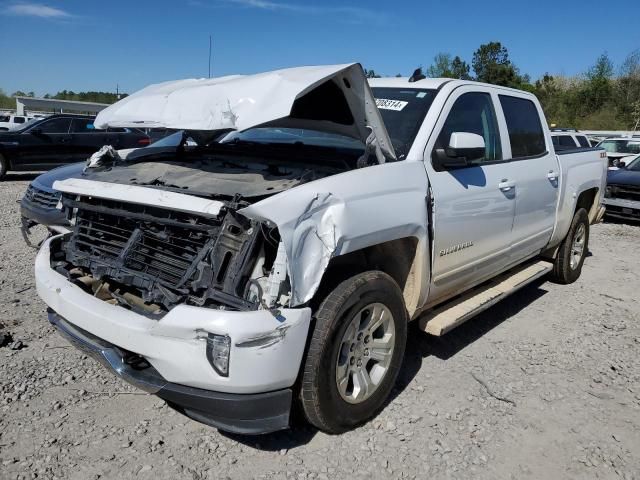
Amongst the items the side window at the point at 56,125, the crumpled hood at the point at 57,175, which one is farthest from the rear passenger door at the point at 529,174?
the side window at the point at 56,125

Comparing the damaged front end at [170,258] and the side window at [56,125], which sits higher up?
the damaged front end at [170,258]

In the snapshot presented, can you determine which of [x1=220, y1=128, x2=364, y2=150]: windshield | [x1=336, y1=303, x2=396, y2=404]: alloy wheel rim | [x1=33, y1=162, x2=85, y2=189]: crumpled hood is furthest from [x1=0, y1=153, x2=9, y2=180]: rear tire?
[x1=336, y1=303, x2=396, y2=404]: alloy wheel rim

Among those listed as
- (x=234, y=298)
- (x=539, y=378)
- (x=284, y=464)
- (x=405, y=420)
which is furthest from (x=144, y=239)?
(x=539, y=378)

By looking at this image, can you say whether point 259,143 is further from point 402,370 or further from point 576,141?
point 576,141

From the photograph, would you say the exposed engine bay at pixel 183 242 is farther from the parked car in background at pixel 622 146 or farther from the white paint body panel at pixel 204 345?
the parked car in background at pixel 622 146

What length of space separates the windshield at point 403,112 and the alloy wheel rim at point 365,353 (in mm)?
1006

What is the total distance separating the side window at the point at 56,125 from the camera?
13898mm

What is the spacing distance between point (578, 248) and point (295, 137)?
13.2 ft

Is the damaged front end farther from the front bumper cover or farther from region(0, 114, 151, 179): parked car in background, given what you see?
region(0, 114, 151, 179): parked car in background

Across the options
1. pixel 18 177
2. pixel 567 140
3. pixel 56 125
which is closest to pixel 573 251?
pixel 567 140

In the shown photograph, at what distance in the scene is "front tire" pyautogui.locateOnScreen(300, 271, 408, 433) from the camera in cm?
272

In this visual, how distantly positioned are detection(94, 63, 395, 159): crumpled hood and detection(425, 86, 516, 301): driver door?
0.49 m

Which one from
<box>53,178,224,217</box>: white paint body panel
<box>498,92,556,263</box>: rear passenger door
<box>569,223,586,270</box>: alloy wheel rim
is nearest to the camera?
<box>53,178,224,217</box>: white paint body panel

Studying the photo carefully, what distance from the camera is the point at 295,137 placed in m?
4.09
